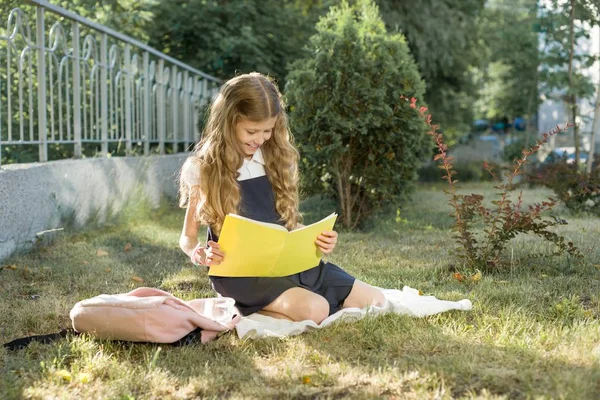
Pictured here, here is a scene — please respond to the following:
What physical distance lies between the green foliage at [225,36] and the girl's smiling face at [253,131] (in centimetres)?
971

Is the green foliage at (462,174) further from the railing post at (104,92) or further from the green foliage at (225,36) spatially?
the railing post at (104,92)

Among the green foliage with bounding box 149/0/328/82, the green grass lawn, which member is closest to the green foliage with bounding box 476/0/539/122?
the green foliage with bounding box 149/0/328/82

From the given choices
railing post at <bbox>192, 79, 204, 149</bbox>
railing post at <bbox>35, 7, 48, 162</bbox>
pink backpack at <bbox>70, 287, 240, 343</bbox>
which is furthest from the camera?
railing post at <bbox>192, 79, 204, 149</bbox>

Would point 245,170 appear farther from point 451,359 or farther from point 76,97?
point 76,97

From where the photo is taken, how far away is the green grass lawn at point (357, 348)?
2701 millimetres

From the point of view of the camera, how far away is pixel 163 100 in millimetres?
10453

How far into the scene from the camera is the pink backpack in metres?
3.28

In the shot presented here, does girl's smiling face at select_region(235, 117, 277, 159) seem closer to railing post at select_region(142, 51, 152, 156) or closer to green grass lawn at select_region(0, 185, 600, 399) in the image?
green grass lawn at select_region(0, 185, 600, 399)

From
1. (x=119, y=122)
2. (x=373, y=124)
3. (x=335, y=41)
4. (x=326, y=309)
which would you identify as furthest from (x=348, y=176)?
(x=326, y=309)

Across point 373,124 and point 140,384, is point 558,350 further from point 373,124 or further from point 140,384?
point 373,124

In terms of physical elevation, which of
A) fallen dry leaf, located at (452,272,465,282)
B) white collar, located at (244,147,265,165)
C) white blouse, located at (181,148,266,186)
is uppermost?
white collar, located at (244,147,265,165)

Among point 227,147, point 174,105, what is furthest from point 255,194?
point 174,105

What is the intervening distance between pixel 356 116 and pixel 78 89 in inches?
101

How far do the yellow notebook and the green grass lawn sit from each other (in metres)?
0.33
